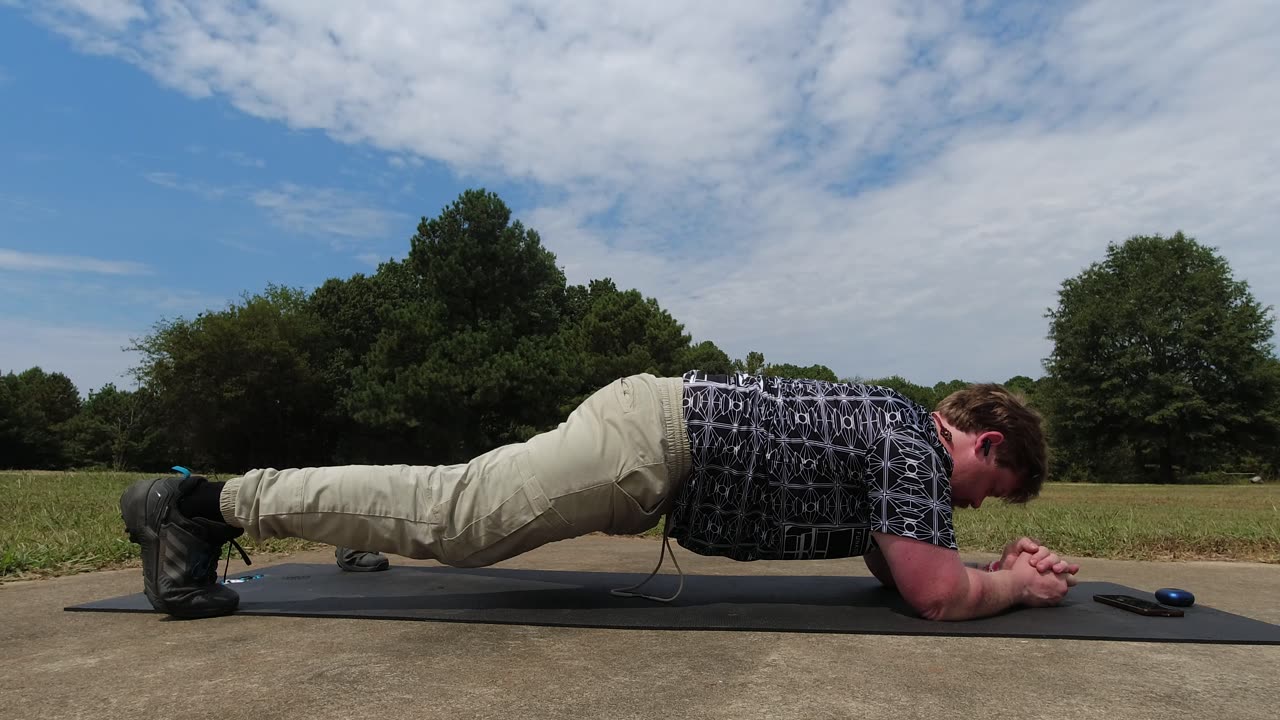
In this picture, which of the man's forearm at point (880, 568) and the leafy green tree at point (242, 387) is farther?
the leafy green tree at point (242, 387)

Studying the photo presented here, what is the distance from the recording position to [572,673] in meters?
1.89

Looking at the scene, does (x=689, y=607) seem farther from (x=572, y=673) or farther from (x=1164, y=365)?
(x=1164, y=365)

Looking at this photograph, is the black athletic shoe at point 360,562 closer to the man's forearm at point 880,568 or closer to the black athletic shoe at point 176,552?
the black athletic shoe at point 176,552

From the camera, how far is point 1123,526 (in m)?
6.02

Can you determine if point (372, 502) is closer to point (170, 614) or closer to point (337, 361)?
point (170, 614)

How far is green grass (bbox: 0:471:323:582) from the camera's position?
3830 mm

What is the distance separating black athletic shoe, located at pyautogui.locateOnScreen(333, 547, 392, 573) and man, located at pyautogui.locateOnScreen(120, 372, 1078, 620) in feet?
3.02

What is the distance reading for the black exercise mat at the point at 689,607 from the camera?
7.84 ft

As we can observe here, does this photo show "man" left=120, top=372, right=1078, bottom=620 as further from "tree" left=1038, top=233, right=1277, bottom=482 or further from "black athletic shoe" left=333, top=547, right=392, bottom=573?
"tree" left=1038, top=233, right=1277, bottom=482

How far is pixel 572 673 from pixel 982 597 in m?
1.41

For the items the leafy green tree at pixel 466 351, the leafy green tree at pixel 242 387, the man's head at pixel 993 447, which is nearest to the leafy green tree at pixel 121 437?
the leafy green tree at pixel 242 387

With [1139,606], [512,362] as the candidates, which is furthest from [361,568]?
[512,362]

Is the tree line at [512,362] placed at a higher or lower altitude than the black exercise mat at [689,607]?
higher

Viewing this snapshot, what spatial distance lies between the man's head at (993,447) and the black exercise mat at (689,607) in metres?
0.43
